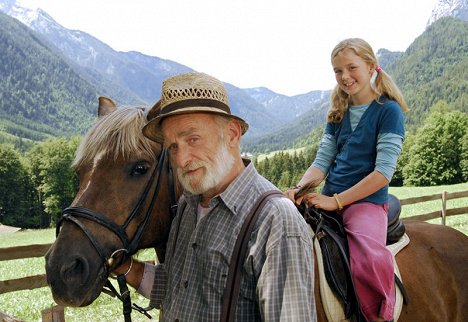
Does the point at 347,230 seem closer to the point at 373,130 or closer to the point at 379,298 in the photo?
the point at 379,298

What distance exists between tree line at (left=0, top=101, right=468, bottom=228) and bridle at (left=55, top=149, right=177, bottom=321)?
182 feet

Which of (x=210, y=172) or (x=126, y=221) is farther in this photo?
(x=126, y=221)

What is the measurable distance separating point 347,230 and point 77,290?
1.89 metres

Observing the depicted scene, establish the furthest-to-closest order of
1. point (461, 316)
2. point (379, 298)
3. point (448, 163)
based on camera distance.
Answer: point (448, 163) → point (461, 316) → point (379, 298)

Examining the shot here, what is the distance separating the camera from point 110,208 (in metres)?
2.42

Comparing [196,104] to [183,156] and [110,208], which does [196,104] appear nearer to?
[183,156]

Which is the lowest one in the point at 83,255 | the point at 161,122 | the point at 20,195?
the point at 20,195

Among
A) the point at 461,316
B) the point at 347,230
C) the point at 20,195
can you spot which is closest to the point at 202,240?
the point at 347,230

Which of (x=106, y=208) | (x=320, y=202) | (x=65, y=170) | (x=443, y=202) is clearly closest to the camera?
(x=106, y=208)

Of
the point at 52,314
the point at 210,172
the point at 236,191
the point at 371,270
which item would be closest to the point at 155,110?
the point at 210,172

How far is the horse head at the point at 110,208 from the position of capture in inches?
87.4

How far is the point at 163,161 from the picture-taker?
2730mm

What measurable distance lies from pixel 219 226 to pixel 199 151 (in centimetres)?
39

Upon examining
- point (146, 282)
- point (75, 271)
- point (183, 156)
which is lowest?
point (146, 282)
